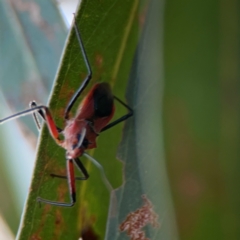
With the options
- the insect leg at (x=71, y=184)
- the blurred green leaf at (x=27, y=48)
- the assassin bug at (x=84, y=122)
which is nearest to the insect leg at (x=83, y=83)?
the assassin bug at (x=84, y=122)

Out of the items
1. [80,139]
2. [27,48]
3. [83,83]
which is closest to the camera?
[83,83]

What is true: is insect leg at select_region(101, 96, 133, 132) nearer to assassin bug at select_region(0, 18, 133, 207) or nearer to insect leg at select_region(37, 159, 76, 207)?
assassin bug at select_region(0, 18, 133, 207)

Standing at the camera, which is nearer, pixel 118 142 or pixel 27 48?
pixel 118 142

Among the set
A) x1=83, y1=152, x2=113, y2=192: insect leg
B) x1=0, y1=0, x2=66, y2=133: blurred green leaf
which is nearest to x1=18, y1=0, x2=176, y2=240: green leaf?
x1=83, y1=152, x2=113, y2=192: insect leg

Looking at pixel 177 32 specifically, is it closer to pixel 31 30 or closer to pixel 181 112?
pixel 181 112

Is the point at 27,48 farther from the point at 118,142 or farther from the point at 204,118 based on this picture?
the point at 204,118

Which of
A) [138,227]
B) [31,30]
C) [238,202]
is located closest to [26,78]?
[31,30]

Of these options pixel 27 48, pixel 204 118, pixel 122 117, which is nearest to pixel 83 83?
pixel 122 117
